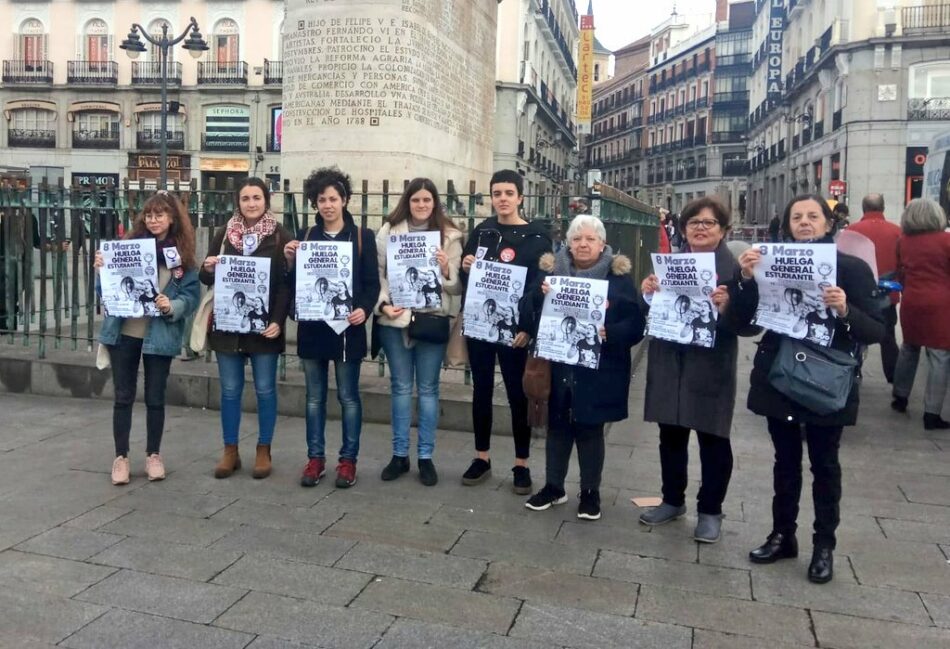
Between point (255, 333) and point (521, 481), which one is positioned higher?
point (255, 333)

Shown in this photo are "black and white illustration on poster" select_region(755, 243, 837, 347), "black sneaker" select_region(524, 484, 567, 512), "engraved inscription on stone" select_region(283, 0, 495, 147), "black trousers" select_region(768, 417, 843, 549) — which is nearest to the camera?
"black and white illustration on poster" select_region(755, 243, 837, 347)

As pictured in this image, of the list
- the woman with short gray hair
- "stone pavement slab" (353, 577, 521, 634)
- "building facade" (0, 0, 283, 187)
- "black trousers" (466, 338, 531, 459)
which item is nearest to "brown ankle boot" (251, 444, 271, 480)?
"black trousers" (466, 338, 531, 459)

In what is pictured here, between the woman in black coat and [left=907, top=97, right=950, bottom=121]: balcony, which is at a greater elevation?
[left=907, top=97, right=950, bottom=121]: balcony

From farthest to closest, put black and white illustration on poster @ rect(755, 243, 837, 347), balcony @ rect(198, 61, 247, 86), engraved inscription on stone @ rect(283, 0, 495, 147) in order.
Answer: balcony @ rect(198, 61, 247, 86), engraved inscription on stone @ rect(283, 0, 495, 147), black and white illustration on poster @ rect(755, 243, 837, 347)

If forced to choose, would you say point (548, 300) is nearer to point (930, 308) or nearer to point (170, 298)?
point (170, 298)

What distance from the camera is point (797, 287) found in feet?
14.2

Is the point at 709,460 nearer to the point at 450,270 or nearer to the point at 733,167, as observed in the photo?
the point at 450,270

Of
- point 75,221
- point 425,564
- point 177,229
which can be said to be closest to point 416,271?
point 177,229

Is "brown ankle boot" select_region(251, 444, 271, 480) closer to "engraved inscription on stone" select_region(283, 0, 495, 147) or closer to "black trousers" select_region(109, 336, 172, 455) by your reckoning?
"black trousers" select_region(109, 336, 172, 455)

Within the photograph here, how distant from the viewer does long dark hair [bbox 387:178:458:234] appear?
561cm

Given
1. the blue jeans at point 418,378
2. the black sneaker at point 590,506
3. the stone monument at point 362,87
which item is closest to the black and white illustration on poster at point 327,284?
the blue jeans at point 418,378

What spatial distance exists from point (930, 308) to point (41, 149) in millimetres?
45270

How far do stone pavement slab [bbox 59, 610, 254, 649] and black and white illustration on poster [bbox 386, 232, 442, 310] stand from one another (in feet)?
8.01

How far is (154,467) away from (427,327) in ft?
6.32
